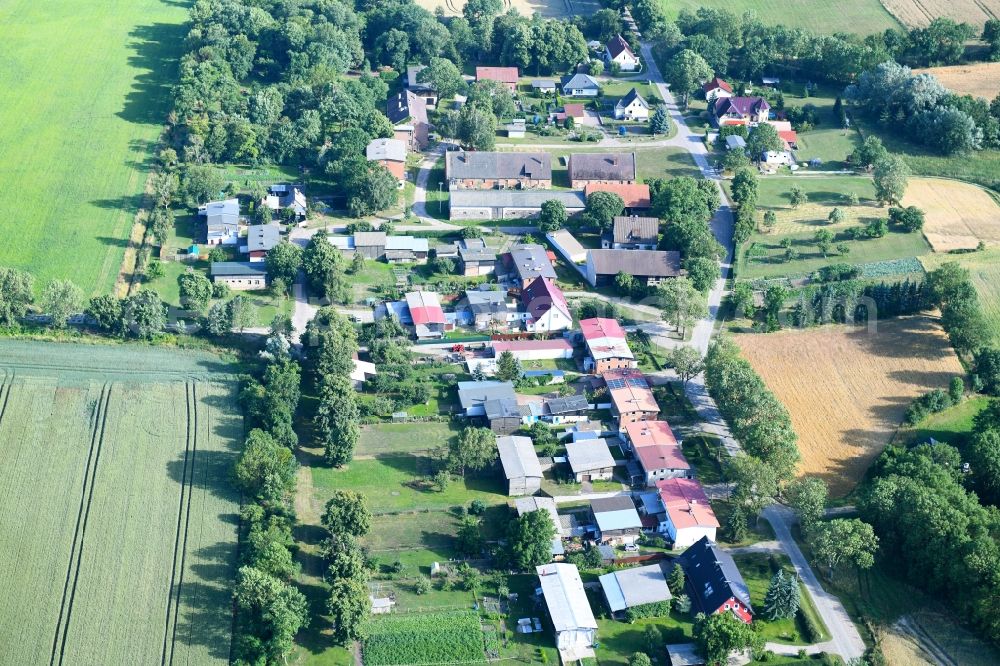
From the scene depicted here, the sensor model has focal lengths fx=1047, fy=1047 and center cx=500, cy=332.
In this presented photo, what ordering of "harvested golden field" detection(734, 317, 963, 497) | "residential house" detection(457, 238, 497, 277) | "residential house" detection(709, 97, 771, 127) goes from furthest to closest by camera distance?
"residential house" detection(709, 97, 771, 127) < "residential house" detection(457, 238, 497, 277) < "harvested golden field" detection(734, 317, 963, 497)

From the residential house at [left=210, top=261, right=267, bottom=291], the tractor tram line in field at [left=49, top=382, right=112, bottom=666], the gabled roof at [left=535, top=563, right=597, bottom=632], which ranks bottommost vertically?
the tractor tram line in field at [left=49, top=382, right=112, bottom=666]

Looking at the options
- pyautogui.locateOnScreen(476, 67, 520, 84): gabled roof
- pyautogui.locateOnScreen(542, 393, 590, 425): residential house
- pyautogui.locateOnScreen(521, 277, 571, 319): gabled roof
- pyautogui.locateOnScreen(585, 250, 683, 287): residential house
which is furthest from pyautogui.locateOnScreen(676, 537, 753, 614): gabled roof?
pyautogui.locateOnScreen(476, 67, 520, 84): gabled roof

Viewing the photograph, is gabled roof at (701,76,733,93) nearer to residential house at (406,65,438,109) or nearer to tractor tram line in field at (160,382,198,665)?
residential house at (406,65,438,109)

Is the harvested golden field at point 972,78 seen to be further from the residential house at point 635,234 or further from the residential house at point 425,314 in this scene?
the residential house at point 425,314

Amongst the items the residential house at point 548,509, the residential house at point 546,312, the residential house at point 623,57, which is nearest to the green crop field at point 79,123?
the residential house at point 546,312

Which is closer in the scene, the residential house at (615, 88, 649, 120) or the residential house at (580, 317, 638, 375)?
the residential house at (580, 317, 638, 375)

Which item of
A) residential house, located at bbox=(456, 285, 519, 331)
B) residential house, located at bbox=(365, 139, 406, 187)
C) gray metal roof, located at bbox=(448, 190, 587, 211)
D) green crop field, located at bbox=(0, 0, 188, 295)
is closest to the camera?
residential house, located at bbox=(456, 285, 519, 331)

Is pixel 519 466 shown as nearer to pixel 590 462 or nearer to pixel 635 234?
pixel 590 462
